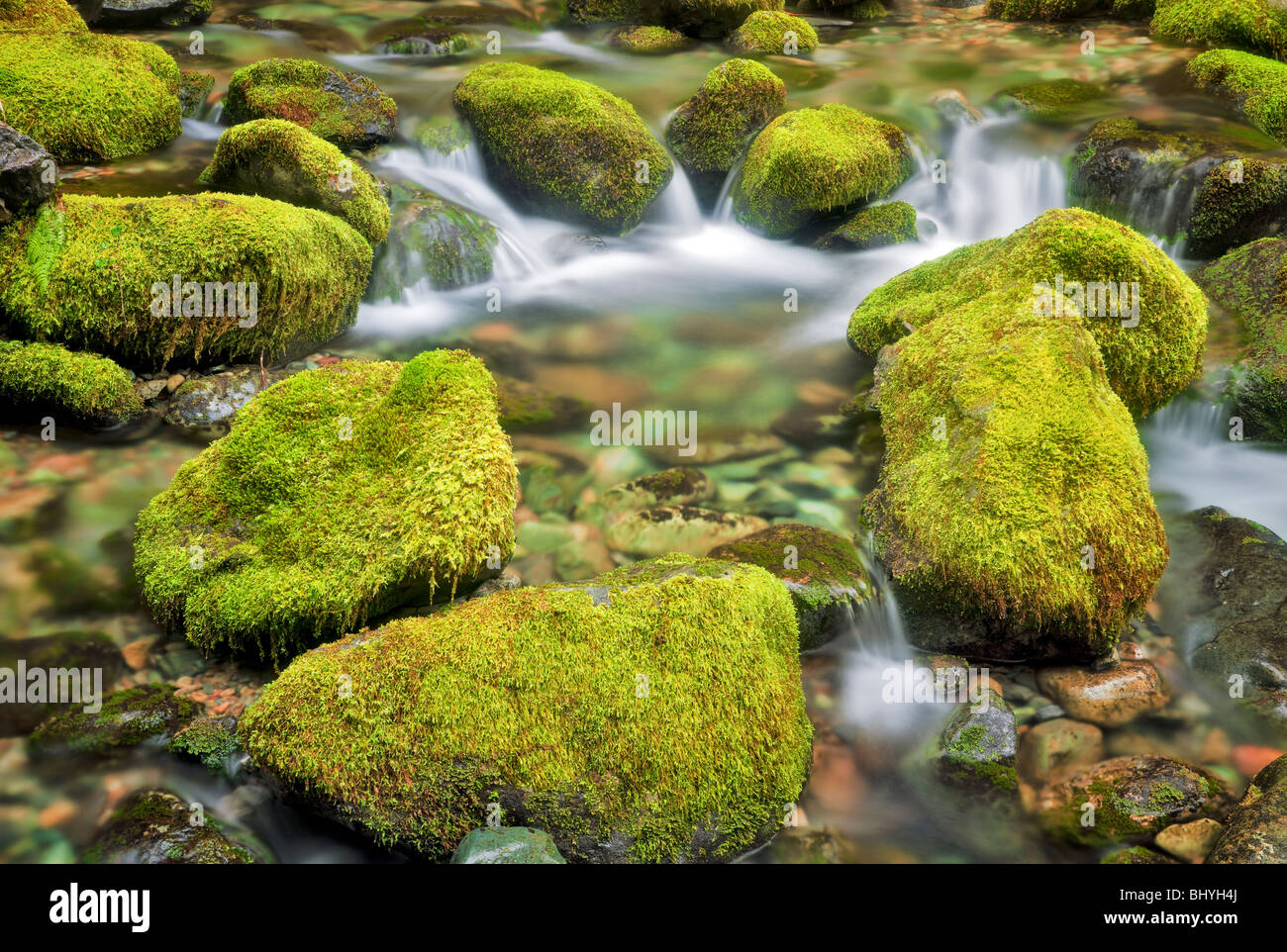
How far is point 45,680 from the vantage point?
4.08 meters

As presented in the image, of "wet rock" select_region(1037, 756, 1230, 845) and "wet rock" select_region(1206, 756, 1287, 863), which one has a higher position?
"wet rock" select_region(1206, 756, 1287, 863)

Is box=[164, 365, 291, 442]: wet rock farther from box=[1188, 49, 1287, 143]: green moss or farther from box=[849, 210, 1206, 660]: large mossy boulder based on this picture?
box=[1188, 49, 1287, 143]: green moss

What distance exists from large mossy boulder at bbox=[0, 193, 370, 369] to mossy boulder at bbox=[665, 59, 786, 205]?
17.3 feet

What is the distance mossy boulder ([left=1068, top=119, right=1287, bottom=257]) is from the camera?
344 inches

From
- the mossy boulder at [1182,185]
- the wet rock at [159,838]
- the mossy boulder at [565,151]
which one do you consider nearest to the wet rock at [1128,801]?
the wet rock at [159,838]

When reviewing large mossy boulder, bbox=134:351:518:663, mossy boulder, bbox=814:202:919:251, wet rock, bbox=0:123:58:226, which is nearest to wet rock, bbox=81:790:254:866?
large mossy boulder, bbox=134:351:518:663

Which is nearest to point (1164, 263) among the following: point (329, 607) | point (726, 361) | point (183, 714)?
point (726, 361)

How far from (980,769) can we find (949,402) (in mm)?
2145

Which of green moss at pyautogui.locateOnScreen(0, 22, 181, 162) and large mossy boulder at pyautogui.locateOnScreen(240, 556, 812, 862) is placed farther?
green moss at pyautogui.locateOnScreen(0, 22, 181, 162)

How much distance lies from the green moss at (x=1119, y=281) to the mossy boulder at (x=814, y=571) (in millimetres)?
1867

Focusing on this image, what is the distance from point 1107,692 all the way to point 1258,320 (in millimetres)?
4249

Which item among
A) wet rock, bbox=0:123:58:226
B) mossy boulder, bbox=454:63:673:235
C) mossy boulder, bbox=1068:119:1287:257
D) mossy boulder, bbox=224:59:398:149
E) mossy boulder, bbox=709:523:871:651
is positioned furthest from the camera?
mossy boulder, bbox=454:63:673:235

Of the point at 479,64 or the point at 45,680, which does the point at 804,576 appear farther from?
the point at 479,64
